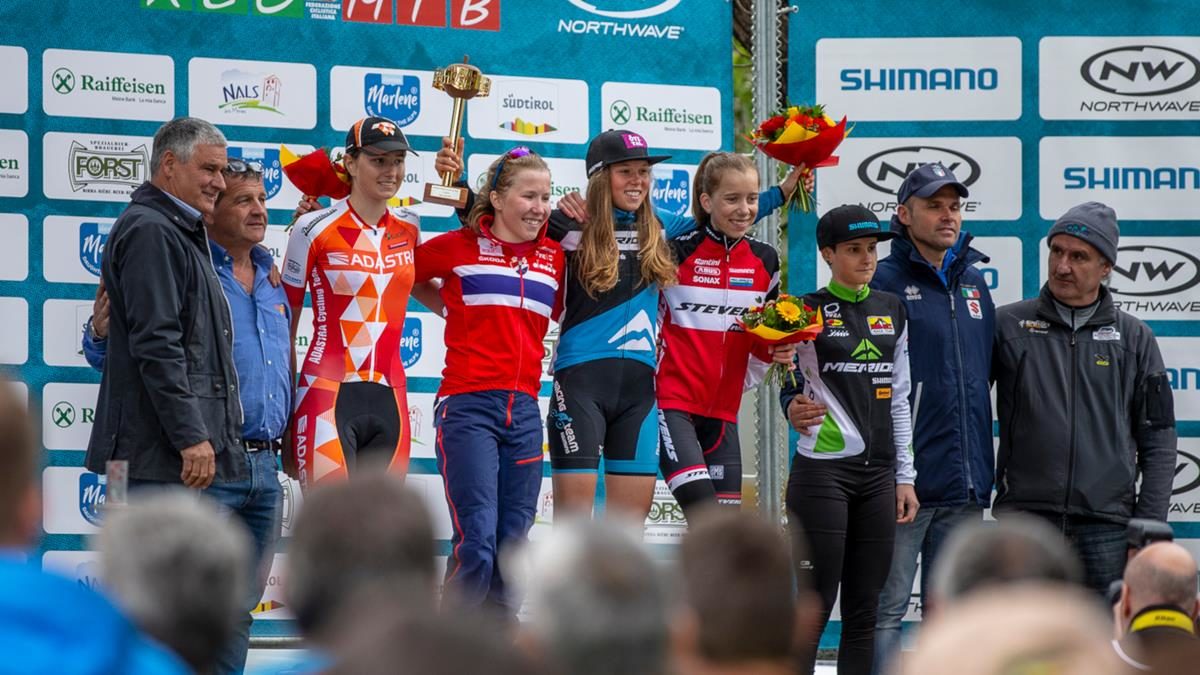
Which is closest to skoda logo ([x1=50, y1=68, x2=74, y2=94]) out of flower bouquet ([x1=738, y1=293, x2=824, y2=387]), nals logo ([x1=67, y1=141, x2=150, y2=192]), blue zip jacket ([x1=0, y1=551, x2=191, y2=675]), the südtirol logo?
nals logo ([x1=67, y1=141, x2=150, y2=192])

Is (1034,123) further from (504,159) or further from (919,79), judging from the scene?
(504,159)

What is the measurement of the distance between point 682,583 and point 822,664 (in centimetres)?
523

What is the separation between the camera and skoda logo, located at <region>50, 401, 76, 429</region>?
21.9ft

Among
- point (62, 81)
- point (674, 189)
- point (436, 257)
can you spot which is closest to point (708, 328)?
point (436, 257)

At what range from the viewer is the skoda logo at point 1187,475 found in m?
7.25

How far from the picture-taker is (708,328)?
5891mm

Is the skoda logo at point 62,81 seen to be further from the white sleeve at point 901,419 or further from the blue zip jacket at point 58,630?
the blue zip jacket at point 58,630

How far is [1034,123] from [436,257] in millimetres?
3391

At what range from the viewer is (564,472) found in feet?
18.7

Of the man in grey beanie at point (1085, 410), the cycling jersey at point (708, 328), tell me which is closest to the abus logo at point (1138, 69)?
the man in grey beanie at point (1085, 410)

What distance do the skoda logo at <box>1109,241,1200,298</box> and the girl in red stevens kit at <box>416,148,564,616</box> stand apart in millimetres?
3218

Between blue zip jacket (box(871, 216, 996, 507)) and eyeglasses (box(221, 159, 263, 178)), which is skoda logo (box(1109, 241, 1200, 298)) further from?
eyeglasses (box(221, 159, 263, 178))

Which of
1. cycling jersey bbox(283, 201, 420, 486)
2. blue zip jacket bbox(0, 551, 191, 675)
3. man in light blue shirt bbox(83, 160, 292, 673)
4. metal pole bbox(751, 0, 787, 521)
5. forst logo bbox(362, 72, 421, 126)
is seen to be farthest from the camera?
metal pole bbox(751, 0, 787, 521)

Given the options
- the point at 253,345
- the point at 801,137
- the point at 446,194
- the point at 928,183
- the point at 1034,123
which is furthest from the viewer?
the point at 1034,123
